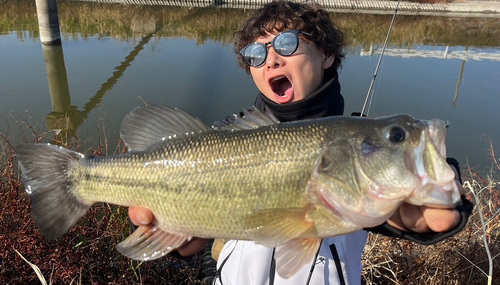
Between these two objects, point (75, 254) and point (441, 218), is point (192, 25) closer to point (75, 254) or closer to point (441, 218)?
point (75, 254)

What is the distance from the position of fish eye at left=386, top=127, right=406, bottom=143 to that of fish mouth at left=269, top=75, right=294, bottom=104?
3.57ft

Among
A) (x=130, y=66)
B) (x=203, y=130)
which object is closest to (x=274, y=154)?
(x=203, y=130)

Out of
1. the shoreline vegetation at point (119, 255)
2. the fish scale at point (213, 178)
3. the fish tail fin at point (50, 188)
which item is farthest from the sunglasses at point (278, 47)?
the shoreline vegetation at point (119, 255)

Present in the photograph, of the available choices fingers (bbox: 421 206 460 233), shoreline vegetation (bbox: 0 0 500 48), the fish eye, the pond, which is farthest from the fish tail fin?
shoreline vegetation (bbox: 0 0 500 48)

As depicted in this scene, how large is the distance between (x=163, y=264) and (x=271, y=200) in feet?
6.84

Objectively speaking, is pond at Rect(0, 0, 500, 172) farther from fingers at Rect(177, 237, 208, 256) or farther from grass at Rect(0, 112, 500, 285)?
fingers at Rect(177, 237, 208, 256)

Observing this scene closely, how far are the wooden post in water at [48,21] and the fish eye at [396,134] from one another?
11.1m

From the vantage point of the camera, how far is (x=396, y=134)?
4.55 ft

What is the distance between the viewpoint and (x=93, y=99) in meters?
7.65

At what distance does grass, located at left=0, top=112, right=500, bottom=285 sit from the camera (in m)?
2.65

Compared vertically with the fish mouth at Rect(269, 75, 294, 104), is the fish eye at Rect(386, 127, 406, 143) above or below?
above

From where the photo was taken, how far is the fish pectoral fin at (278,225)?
142 cm

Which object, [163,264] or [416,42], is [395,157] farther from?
[416,42]

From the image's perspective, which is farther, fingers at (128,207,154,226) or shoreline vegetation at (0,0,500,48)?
shoreline vegetation at (0,0,500,48)
